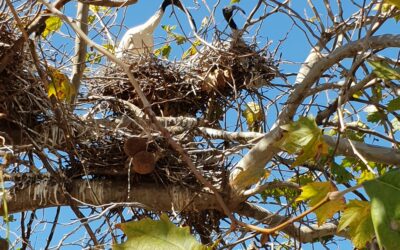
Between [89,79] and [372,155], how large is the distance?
69.1 inches

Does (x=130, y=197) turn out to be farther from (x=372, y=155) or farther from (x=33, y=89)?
(x=372, y=155)

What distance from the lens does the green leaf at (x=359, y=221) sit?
1.62 m

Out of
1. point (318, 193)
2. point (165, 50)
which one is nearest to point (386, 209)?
point (318, 193)

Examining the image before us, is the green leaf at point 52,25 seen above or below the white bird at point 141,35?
below

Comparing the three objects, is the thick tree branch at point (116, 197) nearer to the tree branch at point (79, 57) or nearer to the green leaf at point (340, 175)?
the green leaf at point (340, 175)

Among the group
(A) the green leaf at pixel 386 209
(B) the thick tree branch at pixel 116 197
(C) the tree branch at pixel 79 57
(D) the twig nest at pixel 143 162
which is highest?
(C) the tree branch at pixel 79 57

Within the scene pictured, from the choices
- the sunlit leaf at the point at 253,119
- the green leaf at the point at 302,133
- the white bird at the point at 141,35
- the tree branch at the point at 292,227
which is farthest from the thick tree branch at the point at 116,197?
the white bird at the point at 141,35

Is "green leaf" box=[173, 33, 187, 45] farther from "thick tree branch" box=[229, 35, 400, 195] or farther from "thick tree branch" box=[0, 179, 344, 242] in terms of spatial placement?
"thick tree branch" box=[229, 35, 400, 195]

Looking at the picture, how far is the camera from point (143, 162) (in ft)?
9.06

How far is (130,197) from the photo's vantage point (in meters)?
2.83

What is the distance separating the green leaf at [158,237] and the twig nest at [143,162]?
1.32 m

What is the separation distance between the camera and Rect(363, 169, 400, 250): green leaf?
1.21m

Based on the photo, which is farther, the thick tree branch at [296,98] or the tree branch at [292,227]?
the tree branch at [292,227]

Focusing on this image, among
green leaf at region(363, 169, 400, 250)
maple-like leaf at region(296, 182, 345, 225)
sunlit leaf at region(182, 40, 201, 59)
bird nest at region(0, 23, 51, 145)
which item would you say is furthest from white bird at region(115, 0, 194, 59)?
green leaf at region(363, 169, 400, 250)
